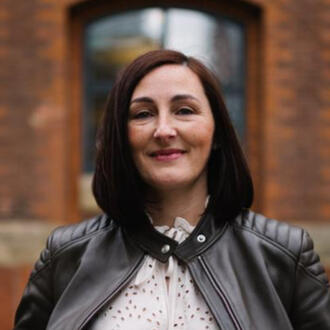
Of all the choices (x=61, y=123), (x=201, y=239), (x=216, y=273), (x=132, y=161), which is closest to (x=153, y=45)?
(x=61, y=123)

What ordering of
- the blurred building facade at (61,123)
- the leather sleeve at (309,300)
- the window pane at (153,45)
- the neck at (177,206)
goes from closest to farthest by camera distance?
the leather sleeve at (309,300) → the neck at (177,206) → the blurred building facade at (61,123) → the window pane at (153,45)

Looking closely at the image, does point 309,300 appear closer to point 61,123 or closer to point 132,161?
point 132,161

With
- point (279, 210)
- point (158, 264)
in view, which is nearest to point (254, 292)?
point (158, 264)

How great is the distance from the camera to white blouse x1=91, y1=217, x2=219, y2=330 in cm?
200

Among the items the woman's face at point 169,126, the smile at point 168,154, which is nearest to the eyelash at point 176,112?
the woman's face at point 169,126

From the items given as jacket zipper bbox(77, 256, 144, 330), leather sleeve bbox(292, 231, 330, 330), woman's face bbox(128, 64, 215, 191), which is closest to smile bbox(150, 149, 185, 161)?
woman's face bbox(128, 64, 215, 191)

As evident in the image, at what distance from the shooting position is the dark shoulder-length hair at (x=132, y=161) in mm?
2121

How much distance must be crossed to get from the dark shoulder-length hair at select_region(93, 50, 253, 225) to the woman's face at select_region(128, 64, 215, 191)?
0.03 m

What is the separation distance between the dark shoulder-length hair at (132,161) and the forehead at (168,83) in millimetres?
17

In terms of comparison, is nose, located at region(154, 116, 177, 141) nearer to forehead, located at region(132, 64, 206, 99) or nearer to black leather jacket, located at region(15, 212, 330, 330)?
forehead, located at region(132, 64, 206, 99)

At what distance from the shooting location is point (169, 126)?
6.77 feet

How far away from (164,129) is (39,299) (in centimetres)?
68

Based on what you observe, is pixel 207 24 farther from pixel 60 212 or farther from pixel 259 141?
pixel 60 212

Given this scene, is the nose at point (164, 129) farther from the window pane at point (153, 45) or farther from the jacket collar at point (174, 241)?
the window pane at point (153, 45)
